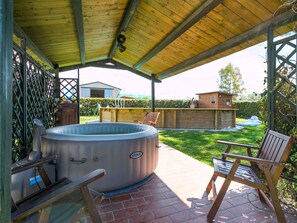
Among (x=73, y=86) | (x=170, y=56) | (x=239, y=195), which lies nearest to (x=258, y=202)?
(x=239, y=195)

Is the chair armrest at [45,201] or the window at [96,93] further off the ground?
the window at [96,93]

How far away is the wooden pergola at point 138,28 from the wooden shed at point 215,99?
581 cm

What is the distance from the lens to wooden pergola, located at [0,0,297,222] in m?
0.67

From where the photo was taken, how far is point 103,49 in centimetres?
545

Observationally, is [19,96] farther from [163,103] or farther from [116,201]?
[163,103]

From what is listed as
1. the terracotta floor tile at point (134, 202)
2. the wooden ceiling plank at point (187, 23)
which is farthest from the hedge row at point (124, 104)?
the terracotta floor tile at point (134, 202)

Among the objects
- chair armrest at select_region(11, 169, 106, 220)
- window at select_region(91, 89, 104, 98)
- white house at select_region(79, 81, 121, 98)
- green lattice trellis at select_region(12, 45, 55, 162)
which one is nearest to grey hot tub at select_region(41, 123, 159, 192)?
green lattice trellis at select_region(12, 45, 55, 162)

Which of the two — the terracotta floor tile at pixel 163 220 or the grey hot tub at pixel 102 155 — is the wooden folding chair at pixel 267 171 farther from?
the grey hot tub at pixel 102 155

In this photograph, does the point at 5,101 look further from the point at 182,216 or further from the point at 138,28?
the point at 138,28

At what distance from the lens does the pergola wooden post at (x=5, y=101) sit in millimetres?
633

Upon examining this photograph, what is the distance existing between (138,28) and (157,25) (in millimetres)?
546

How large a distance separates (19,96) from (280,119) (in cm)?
374

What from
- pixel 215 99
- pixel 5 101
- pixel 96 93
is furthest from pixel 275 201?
pixel 96 93

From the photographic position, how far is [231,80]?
2153cm
